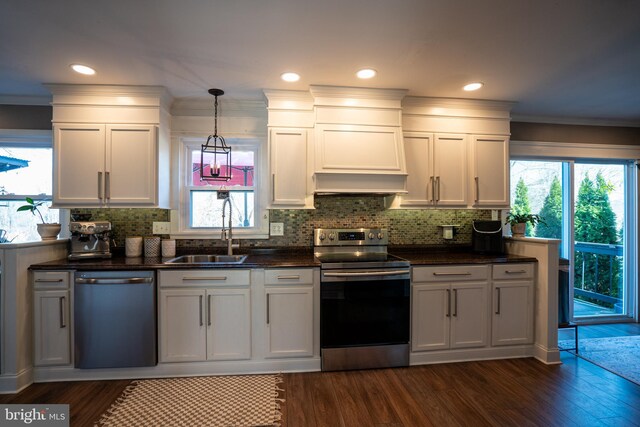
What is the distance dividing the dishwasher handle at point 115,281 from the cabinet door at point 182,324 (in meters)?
0.19

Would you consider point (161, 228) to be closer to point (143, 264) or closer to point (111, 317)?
point (143, 264)

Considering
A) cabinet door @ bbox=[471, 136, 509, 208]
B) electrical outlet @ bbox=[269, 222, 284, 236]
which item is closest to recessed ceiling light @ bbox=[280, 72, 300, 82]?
electrical outlet @ bbox=[269, 222, 284, 236]

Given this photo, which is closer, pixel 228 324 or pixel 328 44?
pixel 328 44

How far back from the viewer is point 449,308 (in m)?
Answer: 2.50

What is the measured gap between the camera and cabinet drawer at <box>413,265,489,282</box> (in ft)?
8.13

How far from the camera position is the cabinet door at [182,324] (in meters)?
2.27

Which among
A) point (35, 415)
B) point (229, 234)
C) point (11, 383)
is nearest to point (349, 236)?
point (229, 234)

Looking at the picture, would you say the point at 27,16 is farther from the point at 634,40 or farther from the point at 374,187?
the point at 634,40

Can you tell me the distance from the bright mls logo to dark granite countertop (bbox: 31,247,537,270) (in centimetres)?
92

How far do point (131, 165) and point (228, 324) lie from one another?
163 cm

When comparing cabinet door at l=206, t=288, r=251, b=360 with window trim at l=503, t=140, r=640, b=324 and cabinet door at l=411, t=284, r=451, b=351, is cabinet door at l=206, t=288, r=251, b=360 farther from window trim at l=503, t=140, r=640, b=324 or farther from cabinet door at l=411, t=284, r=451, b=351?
window trim at l=503, t=140, r=640, b=324

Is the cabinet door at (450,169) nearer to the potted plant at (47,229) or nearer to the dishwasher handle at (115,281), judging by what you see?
the dishwasher handle at (115,281)

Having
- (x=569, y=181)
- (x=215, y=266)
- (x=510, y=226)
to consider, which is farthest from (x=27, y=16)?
(x=569, y=181)

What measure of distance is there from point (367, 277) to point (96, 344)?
7.08 ft
